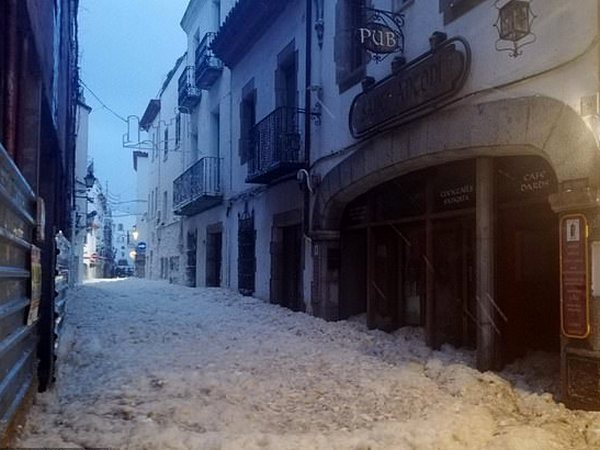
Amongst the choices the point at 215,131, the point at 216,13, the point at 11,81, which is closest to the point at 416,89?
the point at 11,81

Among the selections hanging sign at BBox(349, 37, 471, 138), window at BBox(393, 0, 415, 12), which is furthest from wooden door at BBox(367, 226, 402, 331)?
window at BBox(393, 0, 415, 12)

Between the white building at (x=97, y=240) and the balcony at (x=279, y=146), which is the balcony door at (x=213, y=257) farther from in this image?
the white building at (x=97, y=240)

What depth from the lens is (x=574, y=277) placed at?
523 cm

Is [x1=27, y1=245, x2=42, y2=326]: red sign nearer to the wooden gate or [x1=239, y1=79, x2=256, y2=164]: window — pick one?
the wooden gate

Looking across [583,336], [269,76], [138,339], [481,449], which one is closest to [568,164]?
[583,336]

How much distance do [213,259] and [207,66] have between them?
548cm

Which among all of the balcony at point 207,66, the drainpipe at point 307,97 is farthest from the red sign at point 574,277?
the balcony at point 207,66

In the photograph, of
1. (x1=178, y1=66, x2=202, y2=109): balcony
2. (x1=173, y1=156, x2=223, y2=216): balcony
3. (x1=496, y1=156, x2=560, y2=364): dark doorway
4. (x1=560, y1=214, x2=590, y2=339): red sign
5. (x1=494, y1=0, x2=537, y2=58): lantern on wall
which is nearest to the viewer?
(x1=560, y1=214, x2=590, y2=339): red sign

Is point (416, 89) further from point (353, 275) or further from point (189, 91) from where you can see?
point (189, 91)

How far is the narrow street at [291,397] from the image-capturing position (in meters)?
4.43

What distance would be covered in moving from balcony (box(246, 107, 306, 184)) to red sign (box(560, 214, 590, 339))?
628 centimetres

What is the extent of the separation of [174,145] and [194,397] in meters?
20.0

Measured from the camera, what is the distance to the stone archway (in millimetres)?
5312

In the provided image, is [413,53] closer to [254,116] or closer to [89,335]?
[89,335]
